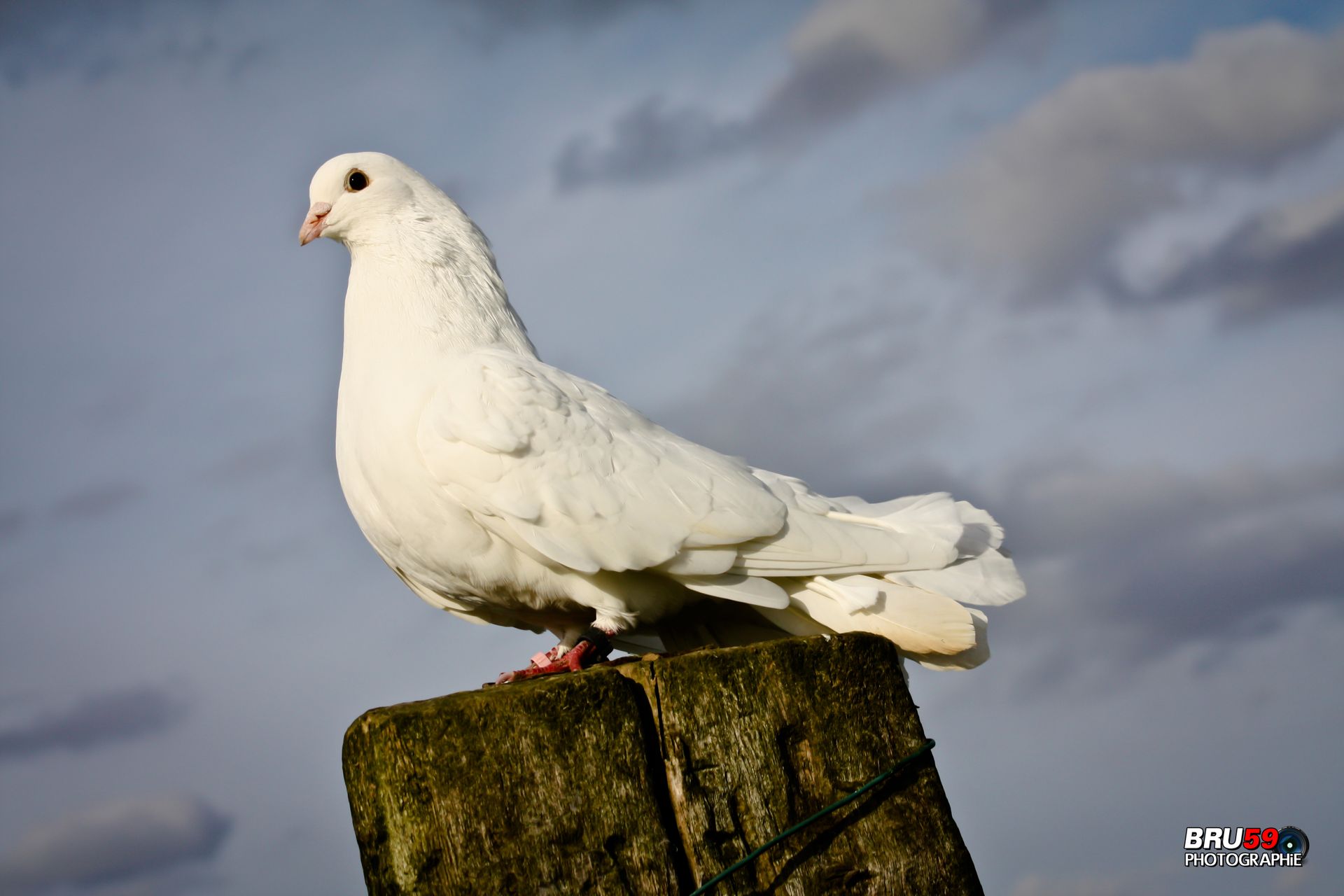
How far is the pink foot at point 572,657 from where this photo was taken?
5.25 m

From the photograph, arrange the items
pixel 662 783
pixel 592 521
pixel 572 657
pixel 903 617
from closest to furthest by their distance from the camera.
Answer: pixel 662 783, pixel 903 617, pixel 592 521, pixel 572 657

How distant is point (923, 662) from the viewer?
4973 millimetres

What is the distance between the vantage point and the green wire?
373 centimetres

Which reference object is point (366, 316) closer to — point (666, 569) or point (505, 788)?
point (666, 569)

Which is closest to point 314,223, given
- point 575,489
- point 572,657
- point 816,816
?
point 575,489

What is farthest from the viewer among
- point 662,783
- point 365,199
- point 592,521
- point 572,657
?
point 365,199

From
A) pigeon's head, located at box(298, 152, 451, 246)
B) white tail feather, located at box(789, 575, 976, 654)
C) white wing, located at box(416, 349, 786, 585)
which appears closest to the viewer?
white tail feather, located at box(789, 575, 976, 654)

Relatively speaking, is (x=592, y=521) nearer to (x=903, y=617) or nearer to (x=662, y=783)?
(x=903, y=617)

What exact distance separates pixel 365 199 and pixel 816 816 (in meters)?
4.12

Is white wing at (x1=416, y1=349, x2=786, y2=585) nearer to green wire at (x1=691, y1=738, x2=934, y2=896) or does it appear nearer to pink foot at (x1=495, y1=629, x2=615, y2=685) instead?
pink foot at (x1=495, y1=629, x2=615, y2=685)

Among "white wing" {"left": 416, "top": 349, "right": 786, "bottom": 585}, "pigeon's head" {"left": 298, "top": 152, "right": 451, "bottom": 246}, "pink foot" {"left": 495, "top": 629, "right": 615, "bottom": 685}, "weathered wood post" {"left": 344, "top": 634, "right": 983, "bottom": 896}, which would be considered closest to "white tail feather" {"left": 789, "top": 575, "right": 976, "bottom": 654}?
"white wing" {"left": 416, "top": 349, "right": 786, "bottom": 585}

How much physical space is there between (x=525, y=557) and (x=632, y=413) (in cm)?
100

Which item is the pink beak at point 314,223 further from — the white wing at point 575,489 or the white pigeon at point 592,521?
the white wing at point 575,489

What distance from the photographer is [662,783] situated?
12.5ft
